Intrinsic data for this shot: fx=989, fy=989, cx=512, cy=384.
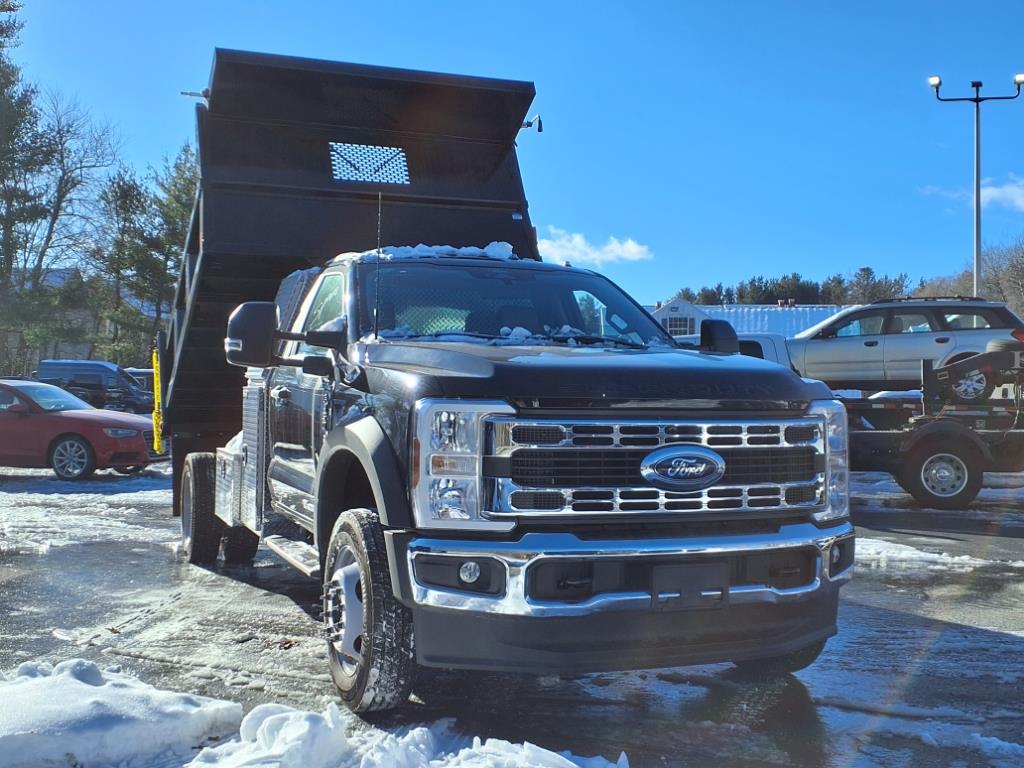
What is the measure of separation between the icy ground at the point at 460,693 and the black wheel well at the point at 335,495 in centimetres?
72

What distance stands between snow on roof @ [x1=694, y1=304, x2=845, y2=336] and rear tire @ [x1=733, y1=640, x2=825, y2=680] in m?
46.5

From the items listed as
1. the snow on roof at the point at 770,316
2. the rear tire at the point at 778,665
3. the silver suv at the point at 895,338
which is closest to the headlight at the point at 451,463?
the rear tire at the point at 778,665

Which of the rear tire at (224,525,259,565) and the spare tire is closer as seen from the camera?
the rear tire at (224,525,259,565)

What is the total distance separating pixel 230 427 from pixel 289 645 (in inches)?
127

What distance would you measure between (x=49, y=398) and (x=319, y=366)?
38.9 feet

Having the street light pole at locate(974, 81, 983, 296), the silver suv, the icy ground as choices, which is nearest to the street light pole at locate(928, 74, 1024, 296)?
the street light pole at locate(974, 81, 983, 296)

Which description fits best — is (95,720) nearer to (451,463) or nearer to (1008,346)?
(451,463)

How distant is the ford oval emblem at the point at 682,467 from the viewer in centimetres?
367

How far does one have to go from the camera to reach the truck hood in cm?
364

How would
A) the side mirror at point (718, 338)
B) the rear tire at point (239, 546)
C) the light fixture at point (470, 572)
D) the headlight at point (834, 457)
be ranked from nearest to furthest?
the light fixture at point (470, 572), the headlight at point (834, 457), the side mirror at point (718, 338), the rear tire at point (239, 546)

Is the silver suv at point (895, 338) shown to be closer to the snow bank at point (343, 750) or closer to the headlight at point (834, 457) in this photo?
the headlight at point (834, 457)

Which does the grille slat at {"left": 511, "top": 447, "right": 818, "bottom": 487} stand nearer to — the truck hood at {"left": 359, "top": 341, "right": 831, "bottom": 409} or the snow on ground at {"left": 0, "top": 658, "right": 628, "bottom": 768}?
the truck hood at {"left": 359, "top": 341, "right": 831, "bottom": 409}

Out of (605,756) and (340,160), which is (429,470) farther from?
(340,160)

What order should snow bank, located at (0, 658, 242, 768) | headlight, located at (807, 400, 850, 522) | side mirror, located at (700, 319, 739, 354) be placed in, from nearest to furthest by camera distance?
snow bank, located at (0, 658, 242, 768), headlight, located at (807, 400, 850, 522), side mirror, located at (700, 319, 739, 354)
